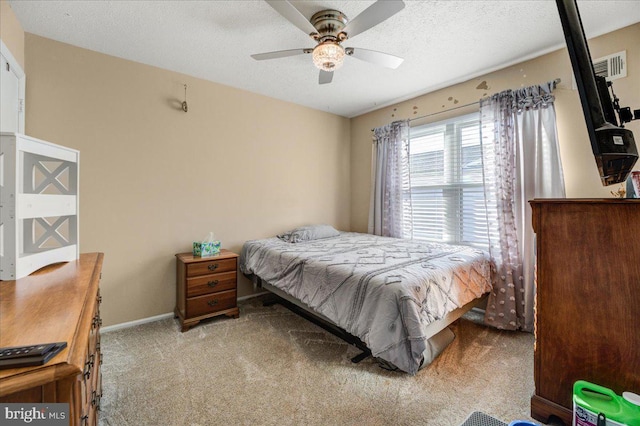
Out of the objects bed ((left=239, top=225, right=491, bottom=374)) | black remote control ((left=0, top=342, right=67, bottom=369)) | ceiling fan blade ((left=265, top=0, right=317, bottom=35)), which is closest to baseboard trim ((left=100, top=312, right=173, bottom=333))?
bed ((left=239, top=225, right=491, bottom=374))

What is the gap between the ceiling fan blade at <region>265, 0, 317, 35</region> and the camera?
1563 mm

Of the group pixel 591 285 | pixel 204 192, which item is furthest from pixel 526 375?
pixel 204 192

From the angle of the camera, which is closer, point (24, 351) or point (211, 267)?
point (24, 351)

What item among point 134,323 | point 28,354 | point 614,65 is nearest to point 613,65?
point 614,65

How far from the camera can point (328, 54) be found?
6.43 ft

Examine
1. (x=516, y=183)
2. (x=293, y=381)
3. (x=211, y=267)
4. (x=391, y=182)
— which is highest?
(x=391, y=182)

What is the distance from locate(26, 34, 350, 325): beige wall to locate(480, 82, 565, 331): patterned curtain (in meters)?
2.32

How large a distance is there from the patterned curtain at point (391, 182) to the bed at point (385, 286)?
0.57 m

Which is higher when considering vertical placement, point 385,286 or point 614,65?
point 614,65

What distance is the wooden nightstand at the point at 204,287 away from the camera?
2.56 m

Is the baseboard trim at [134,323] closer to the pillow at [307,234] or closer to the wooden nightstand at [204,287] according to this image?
the wooden nightstand at [204,287]

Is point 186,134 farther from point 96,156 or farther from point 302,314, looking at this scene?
point 302,314

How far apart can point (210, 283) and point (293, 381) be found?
1297 millimetres

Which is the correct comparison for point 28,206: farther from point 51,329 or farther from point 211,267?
point 211,267
